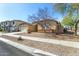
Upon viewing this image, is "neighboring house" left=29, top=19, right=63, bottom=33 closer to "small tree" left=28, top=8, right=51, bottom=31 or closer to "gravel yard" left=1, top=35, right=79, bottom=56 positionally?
"small tree" left=28, top=8, right=51, bottom=31

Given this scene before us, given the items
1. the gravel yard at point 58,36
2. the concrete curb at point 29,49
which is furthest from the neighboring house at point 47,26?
the concrete curb at point 29,49

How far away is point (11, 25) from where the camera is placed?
3.05 metres

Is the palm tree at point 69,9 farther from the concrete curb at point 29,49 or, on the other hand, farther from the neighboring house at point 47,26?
the concrete curb at point 29,49

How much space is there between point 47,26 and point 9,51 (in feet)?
2.22

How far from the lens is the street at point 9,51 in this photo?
2.89 metres

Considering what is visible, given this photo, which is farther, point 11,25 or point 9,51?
point 11,25

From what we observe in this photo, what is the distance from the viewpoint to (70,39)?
297 cm

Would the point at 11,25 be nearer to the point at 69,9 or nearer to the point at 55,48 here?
the point at 55,48

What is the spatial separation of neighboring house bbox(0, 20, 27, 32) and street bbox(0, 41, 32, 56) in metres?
0.24

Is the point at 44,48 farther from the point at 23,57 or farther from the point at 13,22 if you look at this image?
the point at 13,22

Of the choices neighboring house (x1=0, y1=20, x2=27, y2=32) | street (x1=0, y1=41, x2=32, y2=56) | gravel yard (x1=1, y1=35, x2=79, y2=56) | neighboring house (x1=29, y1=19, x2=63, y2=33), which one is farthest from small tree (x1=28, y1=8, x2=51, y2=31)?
street (x1=0, y1=41, x2=32, y2=56)

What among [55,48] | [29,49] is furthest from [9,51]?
[55,48]

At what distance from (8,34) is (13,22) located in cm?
21

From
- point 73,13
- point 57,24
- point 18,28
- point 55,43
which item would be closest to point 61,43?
point 55,43
